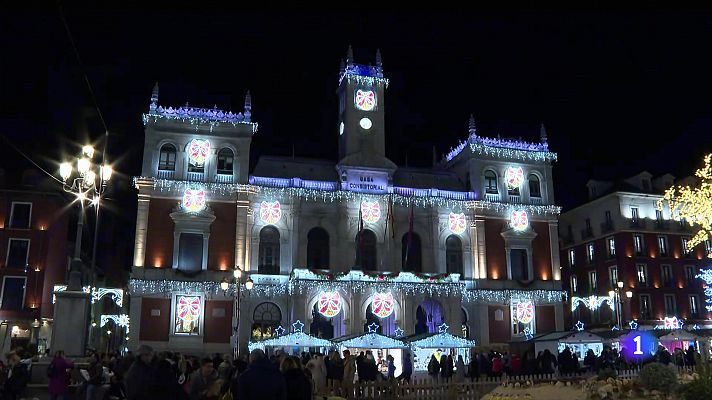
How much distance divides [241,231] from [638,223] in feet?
105

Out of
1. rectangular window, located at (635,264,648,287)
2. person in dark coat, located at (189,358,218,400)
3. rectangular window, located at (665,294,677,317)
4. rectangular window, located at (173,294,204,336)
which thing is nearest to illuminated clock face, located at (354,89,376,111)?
rectangular window, located at (173,294,204,336)

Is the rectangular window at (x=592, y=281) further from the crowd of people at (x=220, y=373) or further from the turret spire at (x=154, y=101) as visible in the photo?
the turret spire at (x=154, y=101)

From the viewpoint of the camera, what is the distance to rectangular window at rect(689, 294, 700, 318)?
49812 mm

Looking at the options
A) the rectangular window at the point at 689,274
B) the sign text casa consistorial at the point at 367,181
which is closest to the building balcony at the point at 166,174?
the sign text casa consistorial at the point at 367,181

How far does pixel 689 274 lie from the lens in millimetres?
51062

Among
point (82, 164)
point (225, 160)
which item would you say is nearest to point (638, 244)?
point (225, 160)

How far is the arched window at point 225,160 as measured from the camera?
39.6 meters

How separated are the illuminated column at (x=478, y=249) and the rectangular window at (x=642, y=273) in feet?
49.3

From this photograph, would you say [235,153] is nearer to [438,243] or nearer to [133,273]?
[133,273]

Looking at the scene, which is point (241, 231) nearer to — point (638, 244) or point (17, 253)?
point (17, 253)

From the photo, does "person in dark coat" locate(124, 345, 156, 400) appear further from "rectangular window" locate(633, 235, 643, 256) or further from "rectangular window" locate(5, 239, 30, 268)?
"rectangular window" locate(633, 235, 643, 256)

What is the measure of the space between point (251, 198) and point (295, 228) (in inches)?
130

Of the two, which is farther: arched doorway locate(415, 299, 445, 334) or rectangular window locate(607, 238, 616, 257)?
rectangular window locate(607, 238, 616, 257)

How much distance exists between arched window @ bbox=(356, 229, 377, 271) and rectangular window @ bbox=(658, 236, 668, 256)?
82.7 ft
